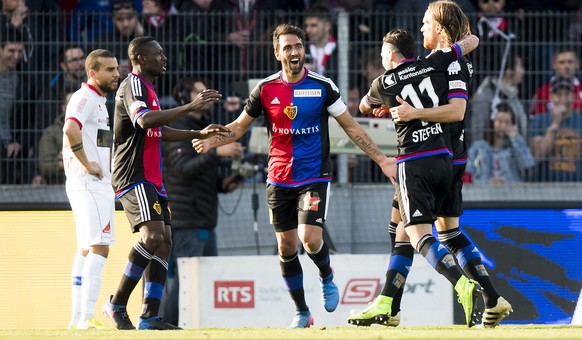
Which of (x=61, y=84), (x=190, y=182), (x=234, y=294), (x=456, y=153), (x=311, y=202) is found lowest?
(x=234, y=294)

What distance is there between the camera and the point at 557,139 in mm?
13141

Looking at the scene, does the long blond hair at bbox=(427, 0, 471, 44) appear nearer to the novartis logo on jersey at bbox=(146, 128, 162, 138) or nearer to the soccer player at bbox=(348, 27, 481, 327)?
the soccer player at bbox=(348, 27, 481, 327)

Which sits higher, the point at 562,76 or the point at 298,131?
the point at 562,76

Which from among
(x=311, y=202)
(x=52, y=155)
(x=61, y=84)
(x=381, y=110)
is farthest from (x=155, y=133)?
(x=61, y=84)

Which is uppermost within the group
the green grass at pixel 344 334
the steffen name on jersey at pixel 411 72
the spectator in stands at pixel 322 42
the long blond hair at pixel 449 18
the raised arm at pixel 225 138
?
the spectator in stands at pixel 322 42

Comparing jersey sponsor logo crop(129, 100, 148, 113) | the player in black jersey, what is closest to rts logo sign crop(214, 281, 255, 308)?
jersey sponsor logo crop(129, 100, 148, 113)

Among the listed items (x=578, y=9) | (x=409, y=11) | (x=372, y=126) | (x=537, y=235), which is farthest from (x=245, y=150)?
(x=578, y=9)

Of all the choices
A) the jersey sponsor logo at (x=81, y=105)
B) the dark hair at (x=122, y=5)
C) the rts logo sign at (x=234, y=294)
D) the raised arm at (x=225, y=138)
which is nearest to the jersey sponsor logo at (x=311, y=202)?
the raised arm at (x=225, y=138)

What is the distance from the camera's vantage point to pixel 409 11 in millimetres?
13211

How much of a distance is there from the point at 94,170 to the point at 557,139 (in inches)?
219

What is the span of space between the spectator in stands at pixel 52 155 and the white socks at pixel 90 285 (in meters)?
3.09

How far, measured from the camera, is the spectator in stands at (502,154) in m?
13.1

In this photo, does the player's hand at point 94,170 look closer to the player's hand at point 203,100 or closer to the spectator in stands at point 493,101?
the player's hand at point 203,100

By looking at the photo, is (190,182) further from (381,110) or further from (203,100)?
(381,110)
